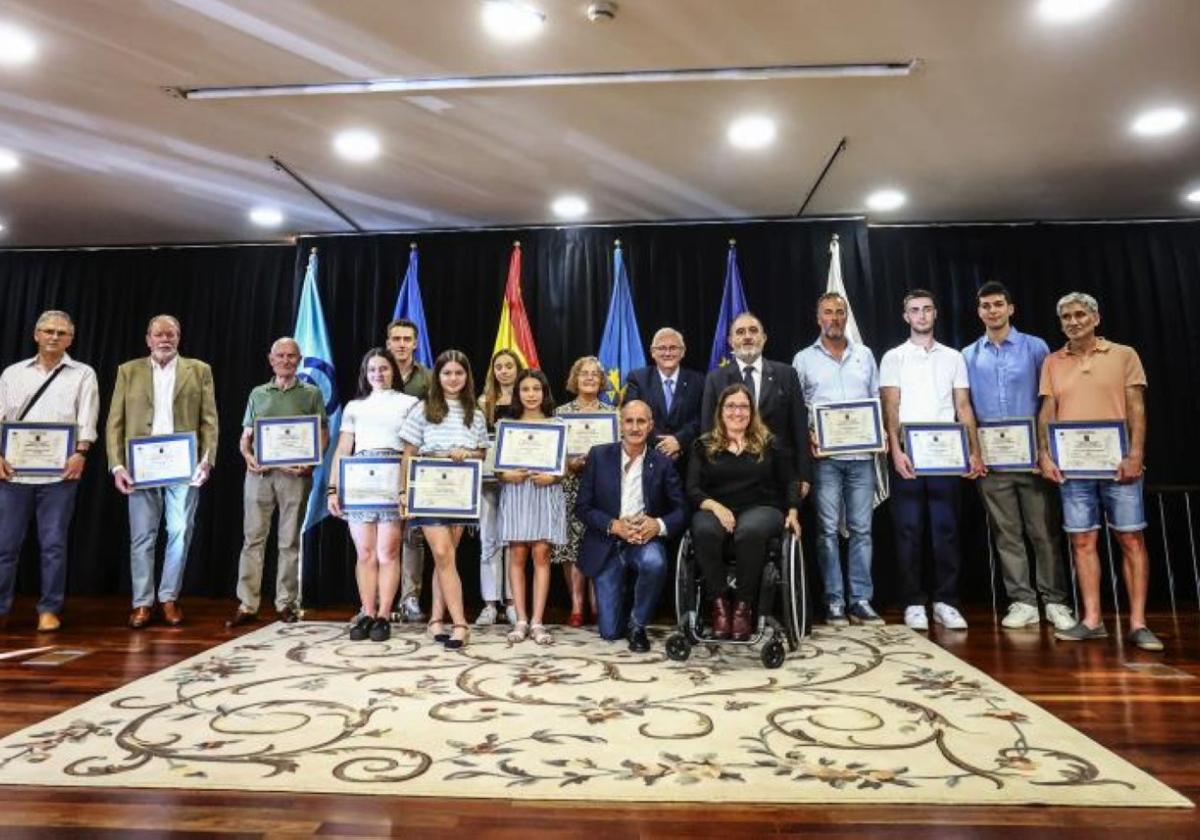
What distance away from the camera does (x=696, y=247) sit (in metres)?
5.26

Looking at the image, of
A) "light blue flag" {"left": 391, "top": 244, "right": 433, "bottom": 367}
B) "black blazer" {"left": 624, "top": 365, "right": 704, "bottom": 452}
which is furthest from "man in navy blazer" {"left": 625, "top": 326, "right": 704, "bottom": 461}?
"light blue flag" {"left": 391, "top": 244, "right": 433, "bottom": 367}

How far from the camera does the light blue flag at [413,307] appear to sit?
500 cm

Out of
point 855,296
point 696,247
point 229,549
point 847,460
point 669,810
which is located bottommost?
point 669,810

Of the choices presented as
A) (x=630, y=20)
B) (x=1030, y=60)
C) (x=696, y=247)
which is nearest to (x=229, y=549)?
(x=696, y=247)

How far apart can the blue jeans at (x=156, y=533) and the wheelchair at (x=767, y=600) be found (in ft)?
9.47

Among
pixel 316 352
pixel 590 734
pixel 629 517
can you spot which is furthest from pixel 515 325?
pixel 590 734

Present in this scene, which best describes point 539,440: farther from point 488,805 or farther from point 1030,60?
point 1030,60

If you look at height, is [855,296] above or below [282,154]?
below

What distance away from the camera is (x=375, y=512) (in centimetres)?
346

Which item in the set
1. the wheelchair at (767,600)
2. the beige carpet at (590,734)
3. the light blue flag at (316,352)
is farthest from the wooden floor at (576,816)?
the light blue flag at (316,352)

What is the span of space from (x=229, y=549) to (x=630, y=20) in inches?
180

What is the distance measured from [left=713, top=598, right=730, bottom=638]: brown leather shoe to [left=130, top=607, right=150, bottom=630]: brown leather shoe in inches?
123

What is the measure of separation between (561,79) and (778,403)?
1910mm

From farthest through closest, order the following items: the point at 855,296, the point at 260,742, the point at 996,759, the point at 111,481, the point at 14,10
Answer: the point at 111,481
the point at 855,296
the point at 14,10
the point at 260,742
the point at 996,759
